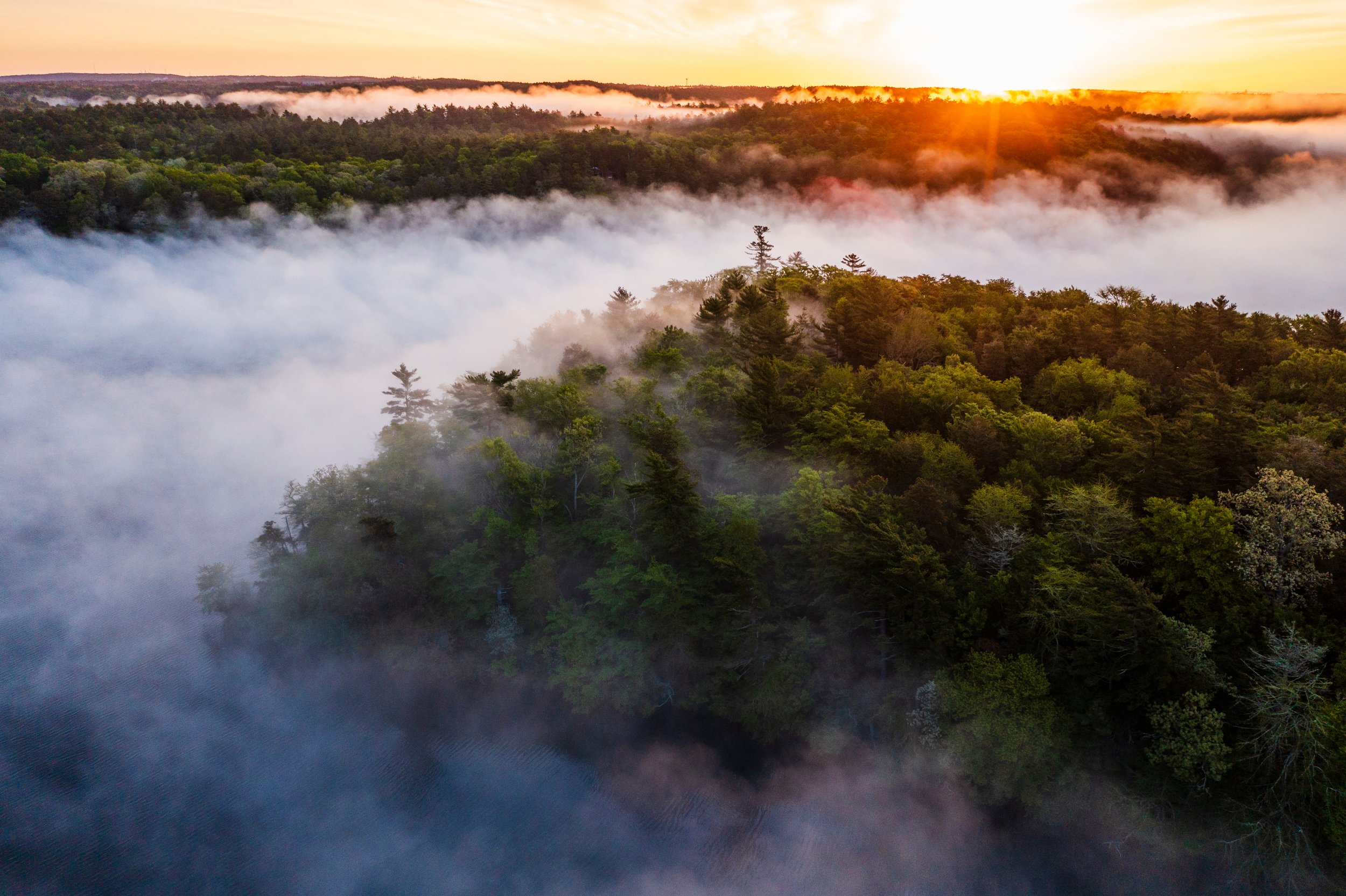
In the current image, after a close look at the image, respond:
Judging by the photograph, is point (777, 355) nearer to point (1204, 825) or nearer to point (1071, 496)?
point (1071, 496)

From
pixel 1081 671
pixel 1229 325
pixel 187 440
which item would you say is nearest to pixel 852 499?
pixel 1081 671

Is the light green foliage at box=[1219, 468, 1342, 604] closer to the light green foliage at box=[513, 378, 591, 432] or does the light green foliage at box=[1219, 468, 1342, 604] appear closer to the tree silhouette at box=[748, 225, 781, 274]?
the light green foliage at box=[513, 378, 591, 432]

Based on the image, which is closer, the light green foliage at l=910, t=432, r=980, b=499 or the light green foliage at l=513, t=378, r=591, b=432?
the light green foliage at l=910, t=432, r=980, b=499

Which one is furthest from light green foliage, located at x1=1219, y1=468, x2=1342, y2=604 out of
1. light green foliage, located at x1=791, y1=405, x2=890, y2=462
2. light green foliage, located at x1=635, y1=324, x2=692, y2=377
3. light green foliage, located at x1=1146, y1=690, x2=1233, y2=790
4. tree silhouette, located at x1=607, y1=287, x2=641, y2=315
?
tree silhouette, located at x1=607, y1=287, x2=641, y2=315

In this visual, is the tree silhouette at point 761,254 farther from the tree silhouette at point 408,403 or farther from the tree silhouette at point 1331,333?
the tree silhouette at point 1331,333

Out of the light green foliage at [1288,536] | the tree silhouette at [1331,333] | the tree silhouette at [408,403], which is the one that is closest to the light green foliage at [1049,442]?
the light green foliage at [1288,536]

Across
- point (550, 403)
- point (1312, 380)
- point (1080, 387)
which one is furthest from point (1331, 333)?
point (550, 403)
